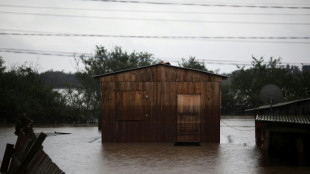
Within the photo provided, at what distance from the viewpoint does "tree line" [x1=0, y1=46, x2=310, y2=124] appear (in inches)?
1545

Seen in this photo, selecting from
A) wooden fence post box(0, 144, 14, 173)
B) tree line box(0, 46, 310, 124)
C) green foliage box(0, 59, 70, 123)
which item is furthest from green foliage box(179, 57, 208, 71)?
wooden fence post box(0, 144, 14, 173)

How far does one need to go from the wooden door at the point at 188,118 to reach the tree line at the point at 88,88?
20.0 meters

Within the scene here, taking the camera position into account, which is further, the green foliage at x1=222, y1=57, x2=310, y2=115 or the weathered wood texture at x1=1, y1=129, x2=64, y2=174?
the green foliage at x1=222, y1=57, x2=310, y2=115

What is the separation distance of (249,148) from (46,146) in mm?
10144

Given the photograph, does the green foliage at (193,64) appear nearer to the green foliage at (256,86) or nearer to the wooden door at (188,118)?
the green foliage at (256,86)

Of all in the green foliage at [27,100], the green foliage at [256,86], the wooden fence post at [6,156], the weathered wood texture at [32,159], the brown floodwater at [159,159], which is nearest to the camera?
the weathered wood texture at [32,159]

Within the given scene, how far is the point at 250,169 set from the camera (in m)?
13.6

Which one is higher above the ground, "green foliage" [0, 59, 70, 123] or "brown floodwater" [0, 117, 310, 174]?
"green foliage" [0, 59, 70, 123]

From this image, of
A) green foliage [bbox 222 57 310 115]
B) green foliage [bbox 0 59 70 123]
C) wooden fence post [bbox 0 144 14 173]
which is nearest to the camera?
wooden fence post [bbox 0 144 14 173]

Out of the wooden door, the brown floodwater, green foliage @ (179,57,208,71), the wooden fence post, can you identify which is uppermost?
green foliage @ (179,57,208,71)

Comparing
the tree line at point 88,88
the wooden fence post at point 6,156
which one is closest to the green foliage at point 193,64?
the tree line at point 88,88

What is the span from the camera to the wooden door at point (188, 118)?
2222 centimetres

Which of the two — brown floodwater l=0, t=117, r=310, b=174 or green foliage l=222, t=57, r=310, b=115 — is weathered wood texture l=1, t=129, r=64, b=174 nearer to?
brown floodwater l=0, t=117, r=310, b=174

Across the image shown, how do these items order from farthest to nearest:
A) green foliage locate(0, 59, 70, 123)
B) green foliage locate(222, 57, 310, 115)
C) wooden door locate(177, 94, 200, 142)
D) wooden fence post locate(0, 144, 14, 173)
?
green foliage locate(222, 57, 310, 115), green foliage locate(0, 59, 70, 123), wooden door locate(177, 94, 200, 142), wooden fence post locate(0, 144, 14, 173)
